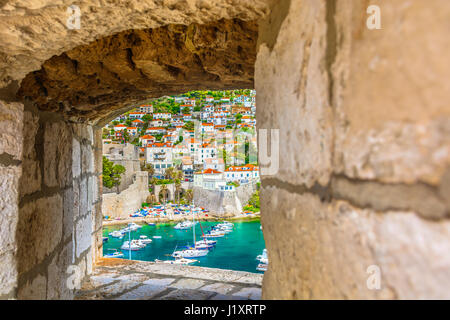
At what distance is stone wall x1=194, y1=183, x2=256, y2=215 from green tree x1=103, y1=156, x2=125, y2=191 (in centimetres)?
577

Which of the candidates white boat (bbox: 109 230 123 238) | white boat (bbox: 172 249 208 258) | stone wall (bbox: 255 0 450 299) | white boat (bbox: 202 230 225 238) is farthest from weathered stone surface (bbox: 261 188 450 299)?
white boat (bbox: 109 230 123 238)

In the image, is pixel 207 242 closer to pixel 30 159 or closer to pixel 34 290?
pixel 34 290

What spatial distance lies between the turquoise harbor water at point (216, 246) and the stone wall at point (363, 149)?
13179 mm

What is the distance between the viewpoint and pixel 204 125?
45719 mm

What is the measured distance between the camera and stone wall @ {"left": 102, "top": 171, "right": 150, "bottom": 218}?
21391mm

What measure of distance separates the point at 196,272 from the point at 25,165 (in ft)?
5.51

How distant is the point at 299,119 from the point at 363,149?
228mm

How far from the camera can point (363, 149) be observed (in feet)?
1.61

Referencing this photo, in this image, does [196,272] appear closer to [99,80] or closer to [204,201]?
[99,80]

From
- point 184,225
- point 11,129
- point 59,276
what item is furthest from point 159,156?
point 11,129

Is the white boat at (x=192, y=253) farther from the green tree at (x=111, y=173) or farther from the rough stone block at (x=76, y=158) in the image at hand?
the rough stone block at (x=76, y=158)

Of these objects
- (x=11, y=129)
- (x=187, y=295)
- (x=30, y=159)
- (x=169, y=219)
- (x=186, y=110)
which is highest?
(x=186, y=110)

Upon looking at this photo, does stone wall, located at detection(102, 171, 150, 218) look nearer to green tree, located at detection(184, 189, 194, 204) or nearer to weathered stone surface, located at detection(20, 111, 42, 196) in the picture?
green tree, located at detection(184, 189, 194, 204)

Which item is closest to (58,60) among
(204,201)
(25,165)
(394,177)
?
(25,165)
